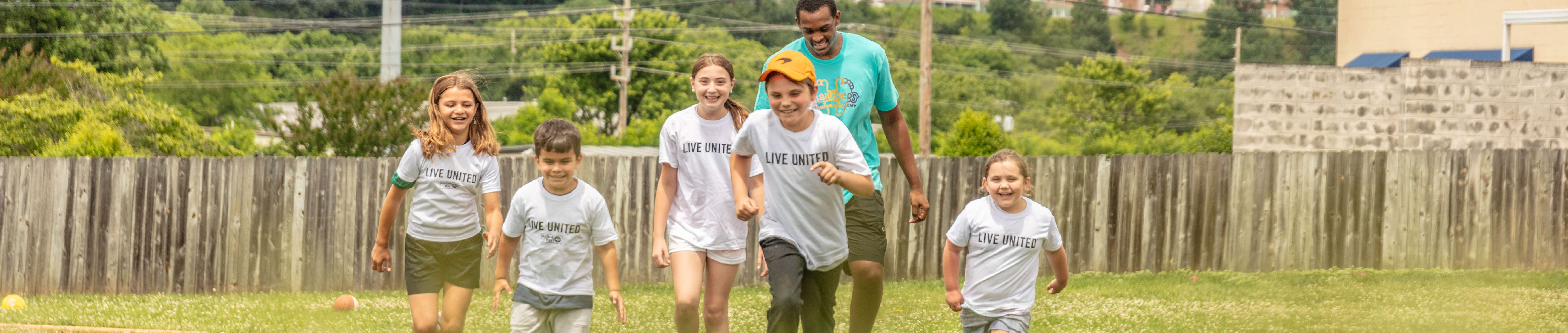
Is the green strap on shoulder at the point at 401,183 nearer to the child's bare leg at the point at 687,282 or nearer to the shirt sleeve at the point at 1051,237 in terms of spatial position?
the child's bare leg at the point at 687,282

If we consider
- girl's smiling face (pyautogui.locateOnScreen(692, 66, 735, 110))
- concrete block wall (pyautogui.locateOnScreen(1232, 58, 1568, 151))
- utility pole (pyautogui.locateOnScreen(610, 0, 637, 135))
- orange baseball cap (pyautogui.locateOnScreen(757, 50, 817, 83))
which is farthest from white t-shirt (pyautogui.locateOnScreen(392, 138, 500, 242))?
utility pole (pyautogui.locateOnScreen(610, 0, 637, 135))

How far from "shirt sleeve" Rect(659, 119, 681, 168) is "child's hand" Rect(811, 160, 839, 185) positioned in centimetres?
86

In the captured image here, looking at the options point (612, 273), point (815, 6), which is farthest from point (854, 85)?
point (612, 273)

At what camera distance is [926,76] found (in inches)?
916

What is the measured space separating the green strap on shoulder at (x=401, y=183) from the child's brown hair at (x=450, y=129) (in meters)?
0.15

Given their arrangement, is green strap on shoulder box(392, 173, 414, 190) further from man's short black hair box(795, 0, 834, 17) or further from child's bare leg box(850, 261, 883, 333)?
child's bare leg box(850, 261, 883, 333)

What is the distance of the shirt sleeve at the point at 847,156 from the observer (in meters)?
4.03

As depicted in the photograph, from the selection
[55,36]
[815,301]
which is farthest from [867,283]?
[55,36]

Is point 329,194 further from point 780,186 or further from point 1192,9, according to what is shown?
point 1192,9

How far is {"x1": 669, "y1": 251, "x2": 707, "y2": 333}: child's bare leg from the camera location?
4297 mm

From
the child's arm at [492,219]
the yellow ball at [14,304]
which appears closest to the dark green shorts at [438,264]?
the child's arm at [492,219]

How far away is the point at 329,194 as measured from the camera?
10109 millimetres

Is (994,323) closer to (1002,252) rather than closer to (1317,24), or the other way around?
(1002,252)

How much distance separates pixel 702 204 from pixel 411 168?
1.34 m
